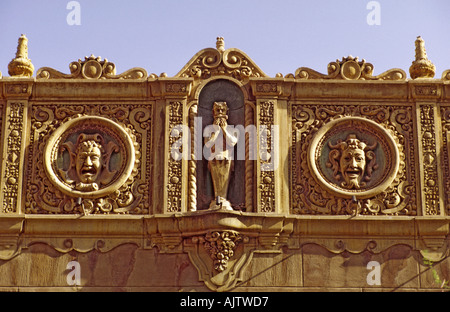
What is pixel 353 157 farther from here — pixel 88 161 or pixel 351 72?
pixel 88 161

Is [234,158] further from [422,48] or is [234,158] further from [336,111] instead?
[422,48]

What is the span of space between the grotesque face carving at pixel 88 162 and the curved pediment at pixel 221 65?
2.07 m

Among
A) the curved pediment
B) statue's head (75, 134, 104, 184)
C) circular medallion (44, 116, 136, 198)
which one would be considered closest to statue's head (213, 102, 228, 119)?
the curved pediment

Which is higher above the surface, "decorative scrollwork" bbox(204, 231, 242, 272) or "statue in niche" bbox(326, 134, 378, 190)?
"statue in niche" bbox(326, 134, 378, 190)

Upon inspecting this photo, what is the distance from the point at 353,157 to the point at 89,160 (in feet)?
15.4

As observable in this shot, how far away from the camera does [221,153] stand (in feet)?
71.1

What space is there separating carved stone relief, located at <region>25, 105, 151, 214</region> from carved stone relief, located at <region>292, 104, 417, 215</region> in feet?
9.19

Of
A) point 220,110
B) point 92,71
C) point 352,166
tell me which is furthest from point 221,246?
point 92,71

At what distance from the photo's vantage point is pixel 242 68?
73.2ft

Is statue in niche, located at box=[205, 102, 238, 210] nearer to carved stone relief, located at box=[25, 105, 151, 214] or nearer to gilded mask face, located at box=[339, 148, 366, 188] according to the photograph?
carved stone relief, located at box=[25, 105, 151, 214]

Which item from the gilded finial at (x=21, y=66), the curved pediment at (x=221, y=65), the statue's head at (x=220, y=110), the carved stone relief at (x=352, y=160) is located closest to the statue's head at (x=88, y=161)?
the gilded finial at (x=21, y=66)

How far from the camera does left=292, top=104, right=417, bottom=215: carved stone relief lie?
21500mm

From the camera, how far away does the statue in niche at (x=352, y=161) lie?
21.6 meters

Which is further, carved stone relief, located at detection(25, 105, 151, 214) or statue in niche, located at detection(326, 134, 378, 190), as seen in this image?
statue in niche, located at detection(326, 134, 378, 190)
